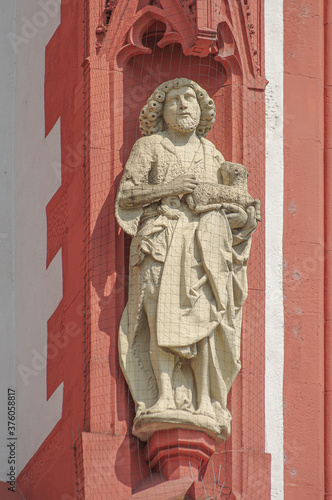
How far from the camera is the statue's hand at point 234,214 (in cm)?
927

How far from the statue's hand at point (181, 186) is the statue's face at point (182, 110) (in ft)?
0.94

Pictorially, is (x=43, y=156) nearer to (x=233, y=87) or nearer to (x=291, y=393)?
(x=233, y=87)

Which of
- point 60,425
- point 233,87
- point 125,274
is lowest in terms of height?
point 60,425

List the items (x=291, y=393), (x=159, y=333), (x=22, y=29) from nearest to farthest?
1. (x=159, y=333)
2. (x=291, y=393)
3. (x=22, y=29)

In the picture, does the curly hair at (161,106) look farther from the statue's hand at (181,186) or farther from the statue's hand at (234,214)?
the statue's hand at (234,214)

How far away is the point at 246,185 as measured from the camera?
9.40m

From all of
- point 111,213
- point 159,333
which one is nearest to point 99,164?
point 111,213

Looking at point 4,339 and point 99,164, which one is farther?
point 4,339

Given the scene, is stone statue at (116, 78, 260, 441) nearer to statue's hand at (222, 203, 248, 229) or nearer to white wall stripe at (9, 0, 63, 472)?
statue's hand at (222, 203, 248, 229)

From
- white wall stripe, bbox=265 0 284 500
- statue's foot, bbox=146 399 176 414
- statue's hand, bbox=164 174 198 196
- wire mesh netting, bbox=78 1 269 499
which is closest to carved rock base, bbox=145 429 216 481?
wire mesh netting, bbox=78 1 269 499

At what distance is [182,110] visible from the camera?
30.9 ft

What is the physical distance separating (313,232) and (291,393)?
80 cm

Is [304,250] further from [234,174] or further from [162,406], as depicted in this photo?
[162,406]

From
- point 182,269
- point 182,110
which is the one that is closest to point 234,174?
point 182,110
